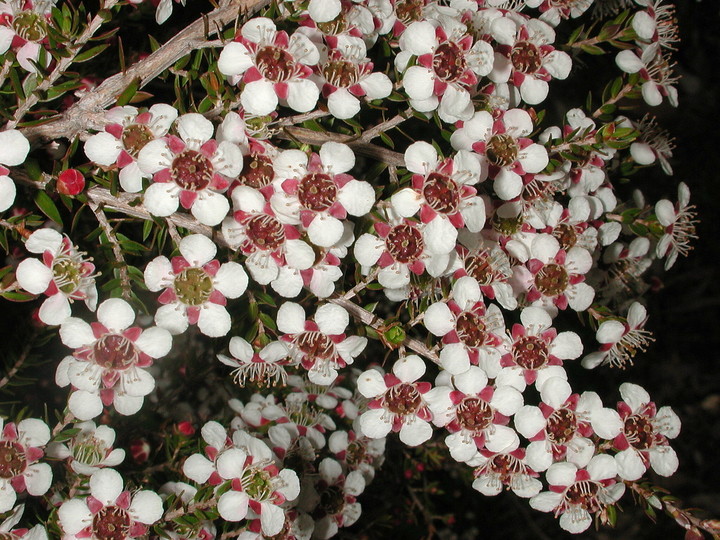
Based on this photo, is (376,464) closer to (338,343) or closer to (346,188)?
(338,343)

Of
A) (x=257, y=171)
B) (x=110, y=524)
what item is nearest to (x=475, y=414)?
(x=257, y=171)

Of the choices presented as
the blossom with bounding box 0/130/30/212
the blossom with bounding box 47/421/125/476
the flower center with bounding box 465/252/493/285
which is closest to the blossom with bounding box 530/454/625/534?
the flower center with bounding box 465/252/493/285

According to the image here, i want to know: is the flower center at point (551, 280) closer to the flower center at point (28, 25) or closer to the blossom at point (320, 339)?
the blossom at point (320, 339)

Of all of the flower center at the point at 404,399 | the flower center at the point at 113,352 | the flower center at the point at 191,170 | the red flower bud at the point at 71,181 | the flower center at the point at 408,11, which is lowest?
the flower center at the point at 404,399

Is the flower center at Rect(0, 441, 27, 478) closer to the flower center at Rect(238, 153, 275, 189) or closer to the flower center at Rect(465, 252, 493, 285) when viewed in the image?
the flower center at Rect(238, 153, 275, 189)

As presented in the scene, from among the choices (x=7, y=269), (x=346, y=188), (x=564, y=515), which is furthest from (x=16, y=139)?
(x=564, y=515)

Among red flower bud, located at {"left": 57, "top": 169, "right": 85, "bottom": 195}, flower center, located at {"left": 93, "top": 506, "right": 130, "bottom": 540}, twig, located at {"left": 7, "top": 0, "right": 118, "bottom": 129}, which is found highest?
twig, located at {"left": 7, "top": 0, "right": 118, "bottom": 129}

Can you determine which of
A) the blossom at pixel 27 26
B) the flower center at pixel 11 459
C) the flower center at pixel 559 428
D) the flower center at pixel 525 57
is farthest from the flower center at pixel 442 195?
the flower center at pixel 11 459
